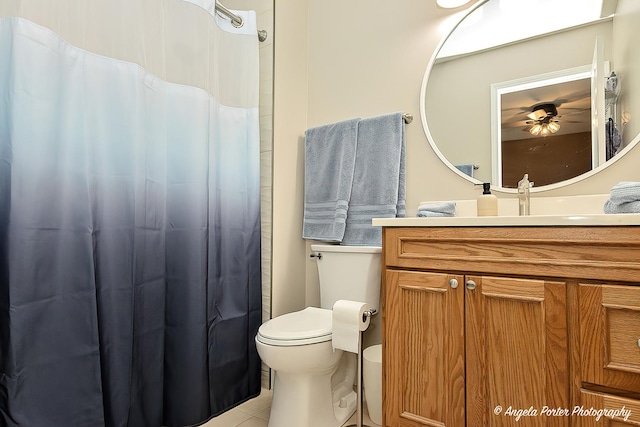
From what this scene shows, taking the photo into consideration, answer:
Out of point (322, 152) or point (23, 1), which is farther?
point (322, 152)

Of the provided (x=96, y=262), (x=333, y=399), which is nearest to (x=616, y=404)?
(x=333, y=399)

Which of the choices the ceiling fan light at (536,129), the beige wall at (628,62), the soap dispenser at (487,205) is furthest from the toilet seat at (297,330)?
the beige wall at (628,62)

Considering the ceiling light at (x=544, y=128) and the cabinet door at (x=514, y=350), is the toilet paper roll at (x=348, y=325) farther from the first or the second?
the ceiling light at (x=544, y=128)

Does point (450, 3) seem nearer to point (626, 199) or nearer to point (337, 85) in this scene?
point (337, 85)

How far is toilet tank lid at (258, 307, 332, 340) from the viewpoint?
1.47 m

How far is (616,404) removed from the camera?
3.08 ft

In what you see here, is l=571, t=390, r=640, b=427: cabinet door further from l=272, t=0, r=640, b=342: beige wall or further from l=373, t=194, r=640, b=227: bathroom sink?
l=272, t=0, r=640, b=342: beige wall

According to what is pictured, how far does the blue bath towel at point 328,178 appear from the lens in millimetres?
1959

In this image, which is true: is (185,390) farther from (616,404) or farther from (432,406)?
(616,404)

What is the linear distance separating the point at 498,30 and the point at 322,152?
99 cm

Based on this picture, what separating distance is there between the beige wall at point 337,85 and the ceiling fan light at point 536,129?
1.06ft

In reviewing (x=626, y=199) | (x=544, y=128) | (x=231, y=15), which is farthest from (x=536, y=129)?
(x=231, y=15)

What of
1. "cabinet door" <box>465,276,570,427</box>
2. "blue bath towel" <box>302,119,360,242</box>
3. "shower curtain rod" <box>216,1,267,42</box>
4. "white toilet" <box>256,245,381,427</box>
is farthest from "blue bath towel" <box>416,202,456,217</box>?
"shower curtain rod" <box>216,1,267,42</box>

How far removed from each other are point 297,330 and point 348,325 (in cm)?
23
